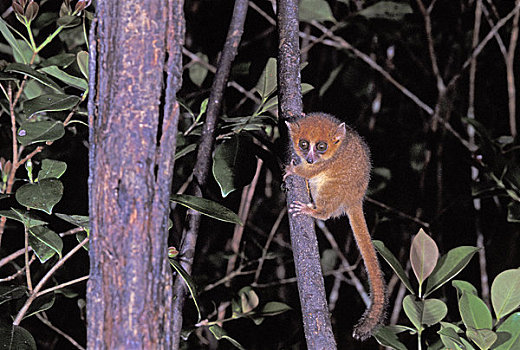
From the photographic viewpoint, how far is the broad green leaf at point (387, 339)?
146 centimetres

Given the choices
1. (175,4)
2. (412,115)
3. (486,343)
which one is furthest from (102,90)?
(412,115)

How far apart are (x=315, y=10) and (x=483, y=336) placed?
4.27ft

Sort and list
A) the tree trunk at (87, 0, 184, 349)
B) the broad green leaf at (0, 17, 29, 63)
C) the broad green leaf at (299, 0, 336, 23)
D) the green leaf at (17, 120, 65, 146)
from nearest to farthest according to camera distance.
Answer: the tree trunk at (87, 0, 184, 349)
the green leaf at (17, 120, 65, 146)
the broad green leaf at (0, 17, 29, 63)
the broad green leaf at (299, 0, 336, 23)

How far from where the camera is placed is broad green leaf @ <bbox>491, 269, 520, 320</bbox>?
1396mm

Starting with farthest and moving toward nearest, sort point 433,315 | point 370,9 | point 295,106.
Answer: point 370,9 → point 295,106 → point 433,315

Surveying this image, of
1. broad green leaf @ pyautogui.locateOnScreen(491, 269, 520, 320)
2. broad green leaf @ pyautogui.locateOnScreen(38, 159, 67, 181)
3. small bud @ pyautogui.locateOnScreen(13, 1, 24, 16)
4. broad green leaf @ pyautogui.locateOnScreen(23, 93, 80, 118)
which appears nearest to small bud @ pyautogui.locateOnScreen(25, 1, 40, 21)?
small bud @ pyautogui.locateOnScreen(13, 1, 24, 16)

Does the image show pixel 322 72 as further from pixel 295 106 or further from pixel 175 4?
pixel 175 4

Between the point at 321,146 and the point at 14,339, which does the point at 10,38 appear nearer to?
the point at 14,339

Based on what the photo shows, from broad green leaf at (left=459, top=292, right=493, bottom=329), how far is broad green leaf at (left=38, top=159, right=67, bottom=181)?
107 cm

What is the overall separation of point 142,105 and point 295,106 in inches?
31.7

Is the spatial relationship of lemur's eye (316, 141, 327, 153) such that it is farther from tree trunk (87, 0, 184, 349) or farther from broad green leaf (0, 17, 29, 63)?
tree trunk (87, 0, 184, 349)

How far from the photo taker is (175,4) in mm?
907

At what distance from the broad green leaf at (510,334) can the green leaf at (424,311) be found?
0.46ft

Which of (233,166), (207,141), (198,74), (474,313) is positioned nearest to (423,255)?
(474,313)
